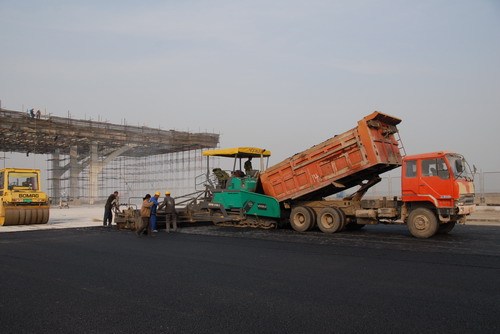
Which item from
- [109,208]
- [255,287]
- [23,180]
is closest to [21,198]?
[23,180]

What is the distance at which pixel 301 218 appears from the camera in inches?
567

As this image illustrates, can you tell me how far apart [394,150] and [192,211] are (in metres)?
7.43

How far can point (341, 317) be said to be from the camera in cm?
502

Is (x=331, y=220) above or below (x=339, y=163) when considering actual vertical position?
below

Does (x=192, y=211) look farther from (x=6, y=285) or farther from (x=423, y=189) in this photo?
(x=6, y=285)

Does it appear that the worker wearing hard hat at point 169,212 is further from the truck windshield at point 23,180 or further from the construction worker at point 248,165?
the truck windshield at point 23,180

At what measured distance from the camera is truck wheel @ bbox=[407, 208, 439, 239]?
11828 millimetres

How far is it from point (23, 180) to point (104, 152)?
82.9 feet

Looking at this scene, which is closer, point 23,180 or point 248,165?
point 248,165

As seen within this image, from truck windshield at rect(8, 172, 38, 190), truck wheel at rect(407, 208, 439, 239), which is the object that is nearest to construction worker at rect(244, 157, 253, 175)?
truck wheel at rect(407, 208, 439, 239)

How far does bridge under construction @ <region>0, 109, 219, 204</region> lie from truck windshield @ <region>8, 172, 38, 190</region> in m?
16.9

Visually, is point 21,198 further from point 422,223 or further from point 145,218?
point 422,223

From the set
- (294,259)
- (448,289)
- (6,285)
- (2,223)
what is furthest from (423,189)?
(2,223)

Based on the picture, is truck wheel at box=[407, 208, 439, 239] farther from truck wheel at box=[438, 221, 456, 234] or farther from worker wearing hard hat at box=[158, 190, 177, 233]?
worker wearing hard hat at box=[158, 190, 177, 233]
